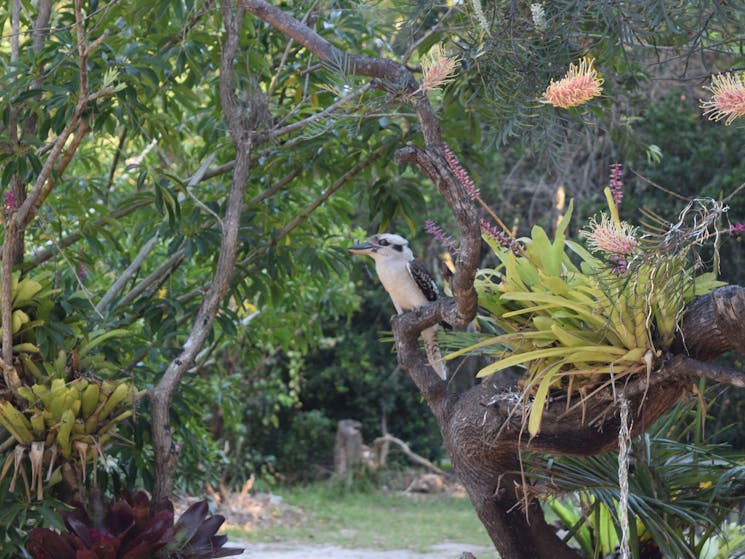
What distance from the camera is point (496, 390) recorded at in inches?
111

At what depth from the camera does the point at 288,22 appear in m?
3.05

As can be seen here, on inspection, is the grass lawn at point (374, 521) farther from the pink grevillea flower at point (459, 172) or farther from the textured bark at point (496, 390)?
the pink grevillea flower at point (459, 172)

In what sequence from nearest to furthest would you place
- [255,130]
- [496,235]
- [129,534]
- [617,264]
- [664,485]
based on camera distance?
[617,264] → [496,235] → [129,534] → [664,485] → [255,130]

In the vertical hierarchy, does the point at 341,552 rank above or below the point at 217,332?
below

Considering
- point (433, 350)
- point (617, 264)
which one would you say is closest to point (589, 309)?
point (617, 264)

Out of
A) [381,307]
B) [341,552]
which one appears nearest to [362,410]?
[381,307]

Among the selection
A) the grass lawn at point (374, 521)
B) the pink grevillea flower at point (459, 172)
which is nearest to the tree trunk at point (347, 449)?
the grass lawn at point (374, 521)

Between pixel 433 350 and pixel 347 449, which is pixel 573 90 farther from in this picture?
pixel 347 449

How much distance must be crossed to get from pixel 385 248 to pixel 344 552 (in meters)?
3.56

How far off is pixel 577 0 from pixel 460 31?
81 centimetres

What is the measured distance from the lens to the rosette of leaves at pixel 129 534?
2941 mm

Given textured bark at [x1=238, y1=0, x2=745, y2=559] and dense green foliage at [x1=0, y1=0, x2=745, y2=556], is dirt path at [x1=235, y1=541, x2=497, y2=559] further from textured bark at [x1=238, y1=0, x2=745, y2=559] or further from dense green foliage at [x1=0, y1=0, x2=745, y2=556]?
textured bark at [x1=238, y1=0, x2=745, y2=559]

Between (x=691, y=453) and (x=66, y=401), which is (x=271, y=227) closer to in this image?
(x=66, y=401)

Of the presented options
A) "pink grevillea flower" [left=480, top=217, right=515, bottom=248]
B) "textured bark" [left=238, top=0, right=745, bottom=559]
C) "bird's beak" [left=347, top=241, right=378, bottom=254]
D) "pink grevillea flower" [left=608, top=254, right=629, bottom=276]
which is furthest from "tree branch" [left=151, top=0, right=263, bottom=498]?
"pink grevillea flower" [left=608, top=254, right=629, bottom=276]
